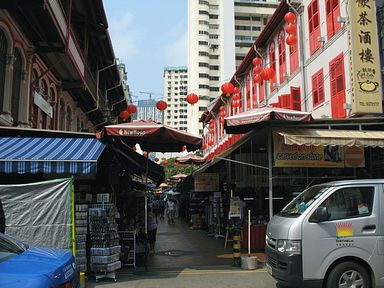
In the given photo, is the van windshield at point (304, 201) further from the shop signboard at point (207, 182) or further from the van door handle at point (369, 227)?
the shop signboard at point (207, 182)

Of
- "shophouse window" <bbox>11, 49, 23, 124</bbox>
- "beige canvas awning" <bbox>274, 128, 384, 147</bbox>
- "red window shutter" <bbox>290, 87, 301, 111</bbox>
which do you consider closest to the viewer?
"beige canvas awning" <bbox>274, 128, 384, 147</bbox>

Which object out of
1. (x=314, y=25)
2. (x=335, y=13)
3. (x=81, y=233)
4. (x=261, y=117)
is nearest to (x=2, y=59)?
(x=81, y=233)

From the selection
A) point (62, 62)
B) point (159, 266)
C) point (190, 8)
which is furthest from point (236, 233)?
point (190, 8)

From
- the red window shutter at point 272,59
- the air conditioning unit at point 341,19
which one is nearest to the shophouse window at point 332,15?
the air conditioning unit at point 341,19

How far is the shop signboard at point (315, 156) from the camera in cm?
1115

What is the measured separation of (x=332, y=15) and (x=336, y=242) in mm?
13446

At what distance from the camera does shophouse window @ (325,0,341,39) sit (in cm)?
1758

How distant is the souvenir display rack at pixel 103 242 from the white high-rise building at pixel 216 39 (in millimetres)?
78729

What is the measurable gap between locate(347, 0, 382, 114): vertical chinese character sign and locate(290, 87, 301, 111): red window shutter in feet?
22.8

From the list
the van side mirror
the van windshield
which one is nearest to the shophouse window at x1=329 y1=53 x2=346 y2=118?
the van windshield

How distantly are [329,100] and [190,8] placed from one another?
299 ft

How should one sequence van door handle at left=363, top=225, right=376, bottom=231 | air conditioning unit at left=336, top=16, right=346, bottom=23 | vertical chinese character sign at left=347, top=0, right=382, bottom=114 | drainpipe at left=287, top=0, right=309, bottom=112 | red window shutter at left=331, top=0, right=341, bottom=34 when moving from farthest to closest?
1. drainpipe at left=287, top=0, right=309, bottom=112
2. red window shutter at left=331, top=0, right=341, bottom=34
3. air conditioning unit at left=336, top=16, right=346, bottom=23
4. vertical chinese character sign at left=347, top=0, right=382, bottom=114
5. van door handle at left=363, top=225, right=376, bottom=231

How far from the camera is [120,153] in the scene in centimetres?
Result: 1396

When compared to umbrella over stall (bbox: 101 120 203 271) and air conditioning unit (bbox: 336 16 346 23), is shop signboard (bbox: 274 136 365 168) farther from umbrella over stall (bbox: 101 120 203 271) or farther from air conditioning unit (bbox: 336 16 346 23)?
air conditioning unit (bbox: 336 16 346 23)
